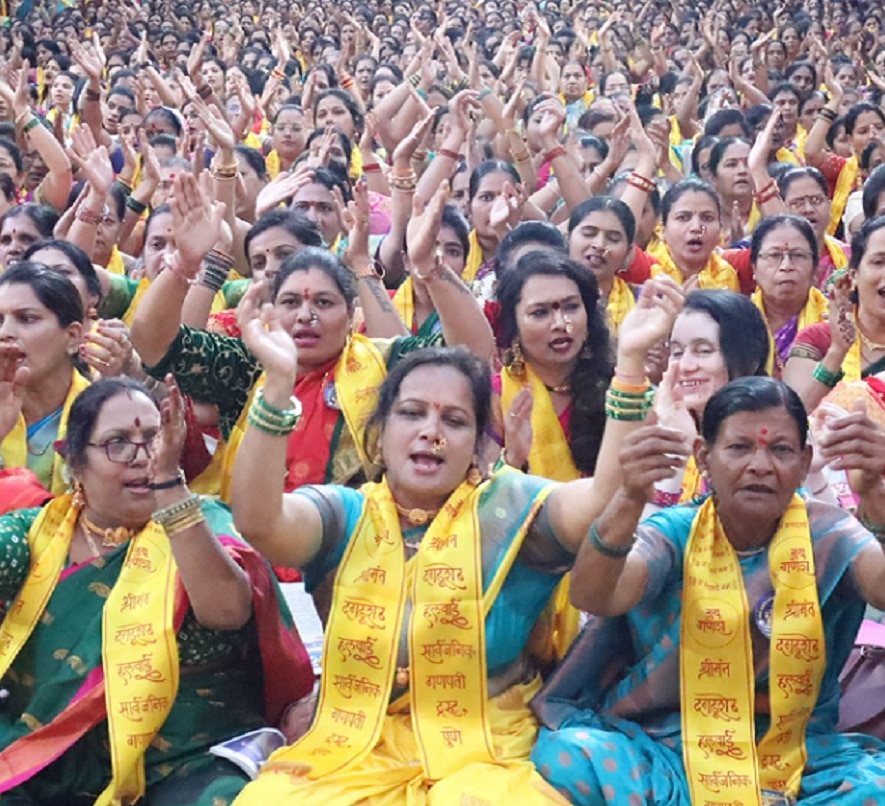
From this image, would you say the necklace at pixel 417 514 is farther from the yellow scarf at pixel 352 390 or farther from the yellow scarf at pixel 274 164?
the yellow scarf at pixel 274 164

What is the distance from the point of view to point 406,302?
470cm

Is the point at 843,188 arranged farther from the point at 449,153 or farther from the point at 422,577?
the point at 422,577

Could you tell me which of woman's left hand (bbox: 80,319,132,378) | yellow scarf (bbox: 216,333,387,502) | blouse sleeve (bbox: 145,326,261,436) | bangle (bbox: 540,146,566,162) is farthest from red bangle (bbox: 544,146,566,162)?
woman's left hand (bbox: 80,319,132,378)

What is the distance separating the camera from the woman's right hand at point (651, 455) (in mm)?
2227

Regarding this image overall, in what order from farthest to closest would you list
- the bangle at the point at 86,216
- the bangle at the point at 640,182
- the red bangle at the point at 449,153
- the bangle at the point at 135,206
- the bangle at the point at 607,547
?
the bangle at the point at 135,206 < the bangle at the point at 640,182 < the red bangle at the point at 449,153 < the bangle at the point at 86,216 < the bangle at the point at 607,547

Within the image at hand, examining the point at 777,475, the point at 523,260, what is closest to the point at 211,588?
the point at 777,475

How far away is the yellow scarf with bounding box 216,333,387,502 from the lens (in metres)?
3.62

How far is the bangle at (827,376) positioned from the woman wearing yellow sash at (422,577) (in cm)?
130

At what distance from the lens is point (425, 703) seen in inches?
100

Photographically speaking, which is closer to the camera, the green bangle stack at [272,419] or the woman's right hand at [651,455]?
the woman's right hand at [651,455]

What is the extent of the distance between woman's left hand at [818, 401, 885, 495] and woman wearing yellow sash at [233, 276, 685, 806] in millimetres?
350

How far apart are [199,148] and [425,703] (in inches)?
146

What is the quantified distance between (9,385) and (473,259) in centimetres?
257

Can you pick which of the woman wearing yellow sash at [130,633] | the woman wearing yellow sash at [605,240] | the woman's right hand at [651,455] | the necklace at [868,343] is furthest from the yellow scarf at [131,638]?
the woman wearing yellow sash at [605,240]
